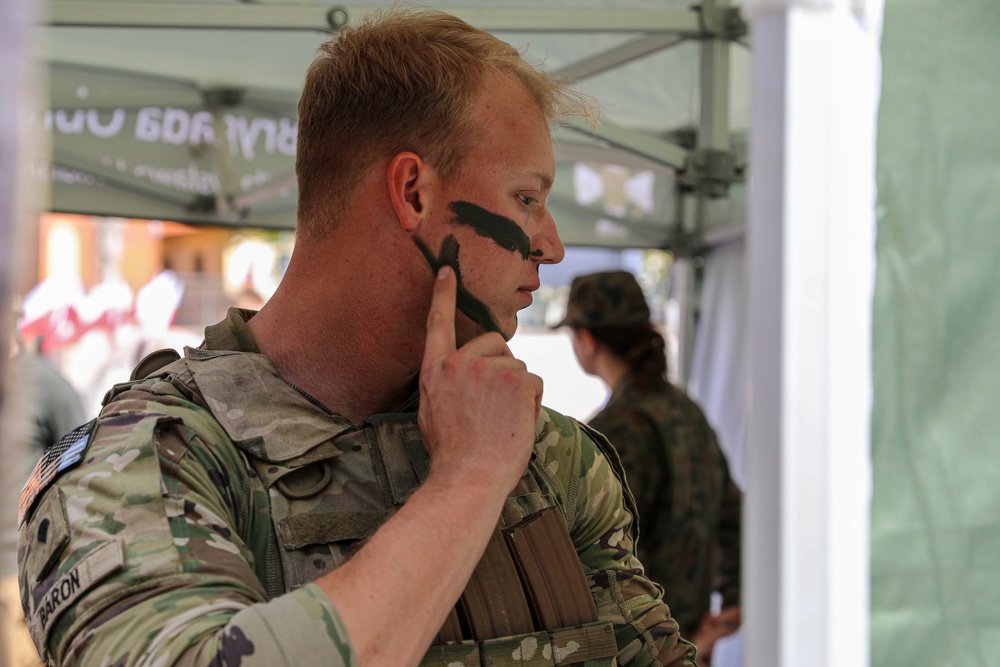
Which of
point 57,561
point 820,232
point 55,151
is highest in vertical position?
point 55,151

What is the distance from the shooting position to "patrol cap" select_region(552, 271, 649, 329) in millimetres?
3666

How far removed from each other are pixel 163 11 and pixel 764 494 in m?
2.03

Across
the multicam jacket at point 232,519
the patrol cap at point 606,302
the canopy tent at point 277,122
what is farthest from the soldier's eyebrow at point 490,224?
the patrol cap at point 606,302

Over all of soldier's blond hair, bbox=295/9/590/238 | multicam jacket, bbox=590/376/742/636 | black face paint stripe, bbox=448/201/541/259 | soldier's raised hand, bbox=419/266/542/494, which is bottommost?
multicam jacket, bbox=590/376/742/636

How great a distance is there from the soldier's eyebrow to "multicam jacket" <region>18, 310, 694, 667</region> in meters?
0.28

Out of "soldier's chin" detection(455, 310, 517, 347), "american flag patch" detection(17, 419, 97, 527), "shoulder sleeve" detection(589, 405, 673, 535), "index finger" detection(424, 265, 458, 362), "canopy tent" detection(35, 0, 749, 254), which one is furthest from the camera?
"canopy tent" detection(35, 0, 749, 254)

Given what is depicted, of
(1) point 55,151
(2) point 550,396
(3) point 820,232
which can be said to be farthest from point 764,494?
(2) point 550,396

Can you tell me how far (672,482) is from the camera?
328 centimetres

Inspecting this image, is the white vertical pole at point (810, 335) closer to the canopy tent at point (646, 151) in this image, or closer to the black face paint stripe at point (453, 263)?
the canopy tent at point (646, 151)

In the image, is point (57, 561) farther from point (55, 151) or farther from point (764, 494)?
point (55, 151)

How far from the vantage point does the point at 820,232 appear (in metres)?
1.29

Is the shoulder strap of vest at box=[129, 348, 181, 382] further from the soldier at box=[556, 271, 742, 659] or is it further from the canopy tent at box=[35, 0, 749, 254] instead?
the canopy tent at box=[35, 0, 749, 254]

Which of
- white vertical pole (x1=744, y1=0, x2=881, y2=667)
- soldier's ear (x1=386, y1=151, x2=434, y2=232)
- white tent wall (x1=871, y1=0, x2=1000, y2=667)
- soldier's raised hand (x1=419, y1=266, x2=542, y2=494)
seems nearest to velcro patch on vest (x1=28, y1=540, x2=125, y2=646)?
soldier's raised hand (x1=419, y1=266, x2=542, y2=494)

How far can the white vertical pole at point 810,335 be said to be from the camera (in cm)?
127
